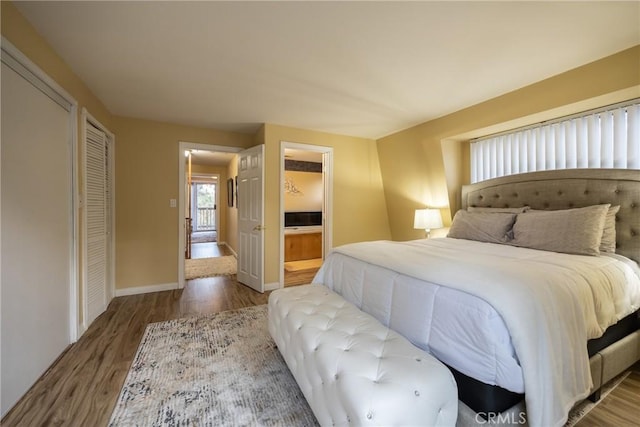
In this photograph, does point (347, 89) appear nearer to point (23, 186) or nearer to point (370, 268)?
point (370, 268)

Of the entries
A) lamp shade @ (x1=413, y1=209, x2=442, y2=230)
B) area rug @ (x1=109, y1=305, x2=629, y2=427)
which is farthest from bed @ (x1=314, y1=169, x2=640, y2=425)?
lamp shade @ (x1=413, y1=209, x2=442, y2=230)

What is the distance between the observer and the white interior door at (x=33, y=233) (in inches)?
60.9

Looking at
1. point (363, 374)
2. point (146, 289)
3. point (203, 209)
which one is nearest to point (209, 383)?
point (363, 374)

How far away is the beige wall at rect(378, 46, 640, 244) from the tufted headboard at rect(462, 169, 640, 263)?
1.84ft

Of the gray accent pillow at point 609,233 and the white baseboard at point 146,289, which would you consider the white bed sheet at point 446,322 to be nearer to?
the gray accent pillow at point 609,233

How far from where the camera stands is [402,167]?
419 cm

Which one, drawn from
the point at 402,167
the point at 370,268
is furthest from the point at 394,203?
the point at 370,268

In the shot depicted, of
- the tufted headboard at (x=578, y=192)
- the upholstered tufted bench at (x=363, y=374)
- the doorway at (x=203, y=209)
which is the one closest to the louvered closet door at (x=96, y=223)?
the upholstered tufted bench at (x=363, y=374)

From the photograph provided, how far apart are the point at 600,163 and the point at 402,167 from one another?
7.22 ft

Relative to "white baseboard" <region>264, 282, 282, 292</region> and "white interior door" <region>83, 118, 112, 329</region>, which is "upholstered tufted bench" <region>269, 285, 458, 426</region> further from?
"white interior door" <region>83, 118, 112, 329</region>

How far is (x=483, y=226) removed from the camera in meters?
2.83

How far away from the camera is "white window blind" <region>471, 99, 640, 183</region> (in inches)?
90.4

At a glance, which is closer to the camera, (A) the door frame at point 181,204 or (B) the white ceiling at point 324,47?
(B) the white ceiling at point 324,47

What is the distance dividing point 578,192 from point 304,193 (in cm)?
520
